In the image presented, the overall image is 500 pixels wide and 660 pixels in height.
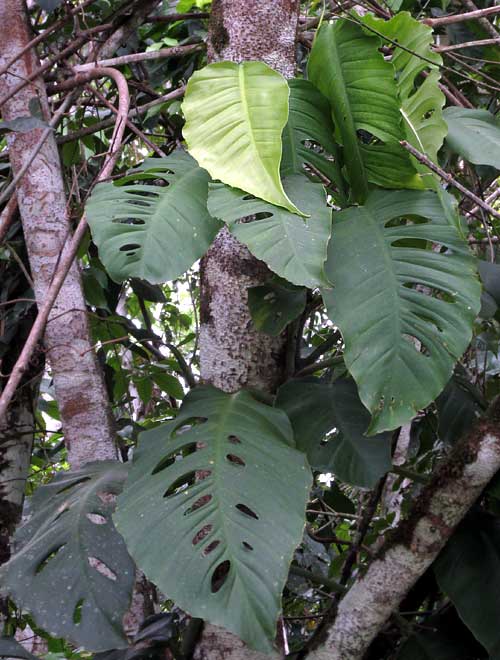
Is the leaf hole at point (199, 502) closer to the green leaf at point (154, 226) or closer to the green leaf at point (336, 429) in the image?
the green leaf at point (336, 429)

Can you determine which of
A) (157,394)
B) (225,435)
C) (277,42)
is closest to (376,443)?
(225,435)

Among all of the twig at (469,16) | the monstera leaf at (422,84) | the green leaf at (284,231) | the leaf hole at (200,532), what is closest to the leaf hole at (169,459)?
the leaf hole at (200,532)

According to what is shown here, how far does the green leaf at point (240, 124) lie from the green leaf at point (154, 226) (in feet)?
0.27

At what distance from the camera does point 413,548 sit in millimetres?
1104

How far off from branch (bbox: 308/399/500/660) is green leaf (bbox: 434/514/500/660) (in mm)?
138

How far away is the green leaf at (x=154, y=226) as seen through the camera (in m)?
1.03

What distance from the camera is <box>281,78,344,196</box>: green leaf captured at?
4.10 ft

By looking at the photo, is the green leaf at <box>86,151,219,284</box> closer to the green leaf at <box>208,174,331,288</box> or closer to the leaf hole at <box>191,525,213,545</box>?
the green leaf at <box>208,174,331,288</box>

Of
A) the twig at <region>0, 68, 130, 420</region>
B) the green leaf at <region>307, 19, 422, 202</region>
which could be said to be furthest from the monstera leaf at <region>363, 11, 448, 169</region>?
the twig at <region>0, 68, 130, 420</region>

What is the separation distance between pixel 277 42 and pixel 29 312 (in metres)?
0.98

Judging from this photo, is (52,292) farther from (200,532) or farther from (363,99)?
(363,99)

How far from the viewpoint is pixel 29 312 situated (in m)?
1.93

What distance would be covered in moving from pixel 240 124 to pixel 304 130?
181 millimetres

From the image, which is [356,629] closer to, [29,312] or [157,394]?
[29,312]
